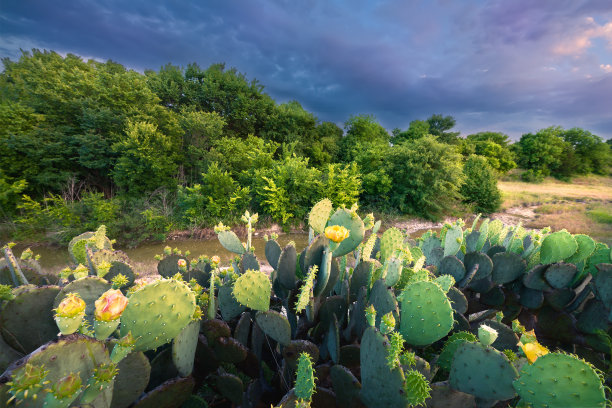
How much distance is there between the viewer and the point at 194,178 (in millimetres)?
10000

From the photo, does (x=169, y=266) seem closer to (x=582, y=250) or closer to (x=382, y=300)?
(x=382, y=300)

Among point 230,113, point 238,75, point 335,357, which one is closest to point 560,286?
point 335,357

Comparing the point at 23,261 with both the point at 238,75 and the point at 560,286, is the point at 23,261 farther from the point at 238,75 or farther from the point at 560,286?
the point at 238,75

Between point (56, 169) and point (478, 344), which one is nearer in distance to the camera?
point (478, 344)

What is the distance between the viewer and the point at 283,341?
947 mm

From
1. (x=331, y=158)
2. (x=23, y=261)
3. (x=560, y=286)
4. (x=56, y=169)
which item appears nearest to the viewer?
(x=23, y=261)

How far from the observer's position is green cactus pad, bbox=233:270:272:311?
3.17ft

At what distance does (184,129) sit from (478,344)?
36.4 ft

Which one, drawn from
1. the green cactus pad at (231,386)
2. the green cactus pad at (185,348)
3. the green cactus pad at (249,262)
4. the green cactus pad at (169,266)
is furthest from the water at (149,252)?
the green cactus pad at (185,348)

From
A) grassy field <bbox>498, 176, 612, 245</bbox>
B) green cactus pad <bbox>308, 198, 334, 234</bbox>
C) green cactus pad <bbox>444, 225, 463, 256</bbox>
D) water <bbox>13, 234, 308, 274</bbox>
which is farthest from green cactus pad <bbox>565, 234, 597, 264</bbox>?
grassy field <bbox>498, 176, 612, 245</bbox>

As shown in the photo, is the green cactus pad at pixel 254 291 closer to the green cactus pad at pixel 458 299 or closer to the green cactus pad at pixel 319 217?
the green cactus pad at pixel 319 217

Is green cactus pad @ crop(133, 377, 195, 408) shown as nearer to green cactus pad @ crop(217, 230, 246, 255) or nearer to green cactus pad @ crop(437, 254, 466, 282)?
green cactus pad @ crop(217, 230, 246, 255)

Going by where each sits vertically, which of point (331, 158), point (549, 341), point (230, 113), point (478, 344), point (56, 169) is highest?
point (230, 113)

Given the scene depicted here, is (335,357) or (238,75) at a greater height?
(238,75)
